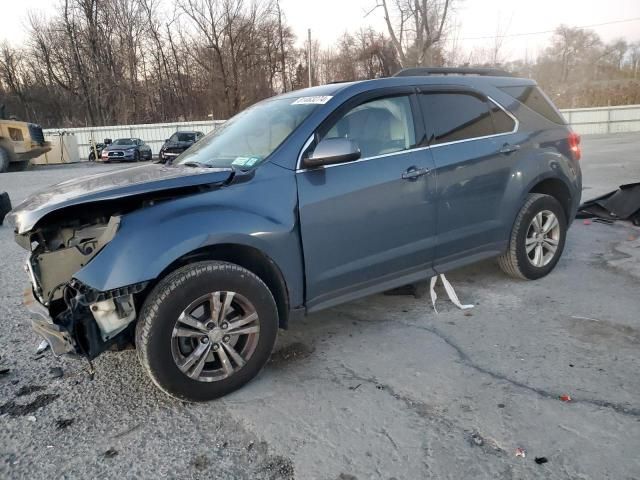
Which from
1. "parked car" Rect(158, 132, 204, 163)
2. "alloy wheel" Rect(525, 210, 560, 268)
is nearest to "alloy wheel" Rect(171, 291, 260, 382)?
"alloy wheel" Rect(525, 210, 560, 268)

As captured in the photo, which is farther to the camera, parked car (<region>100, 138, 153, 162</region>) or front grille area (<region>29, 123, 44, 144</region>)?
parked car (<region>100, 138, 153, 162</region>)

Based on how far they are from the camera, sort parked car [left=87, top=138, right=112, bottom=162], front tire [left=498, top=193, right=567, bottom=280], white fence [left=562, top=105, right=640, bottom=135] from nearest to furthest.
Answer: front tire [left=498, top=193, right=567, bottom=280]
parked car [left=87, top=138, right=112, bottom=162]
white fence [left=562, top=105, right=640, bottom=135]

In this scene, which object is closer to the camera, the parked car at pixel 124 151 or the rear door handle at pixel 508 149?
the rear door handle at pixel 508 149

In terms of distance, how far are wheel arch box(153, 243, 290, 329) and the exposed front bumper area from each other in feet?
1.82

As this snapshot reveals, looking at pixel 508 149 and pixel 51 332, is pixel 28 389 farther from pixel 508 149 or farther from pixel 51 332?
pixel 508 149

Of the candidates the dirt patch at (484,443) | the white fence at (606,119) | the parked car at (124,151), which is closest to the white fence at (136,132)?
the parked car at (124,151)

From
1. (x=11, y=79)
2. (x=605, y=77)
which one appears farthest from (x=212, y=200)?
(x=11, y=79)

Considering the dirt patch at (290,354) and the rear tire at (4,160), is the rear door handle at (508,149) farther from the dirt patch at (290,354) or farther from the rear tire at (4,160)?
the rear tire at (4,160)

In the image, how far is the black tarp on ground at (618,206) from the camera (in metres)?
6.55

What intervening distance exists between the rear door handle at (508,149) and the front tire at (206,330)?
2.44m

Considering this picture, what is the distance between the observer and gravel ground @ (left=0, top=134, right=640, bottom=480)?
226 centimetres

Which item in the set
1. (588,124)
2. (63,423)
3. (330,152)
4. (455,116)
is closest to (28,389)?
(63,423)

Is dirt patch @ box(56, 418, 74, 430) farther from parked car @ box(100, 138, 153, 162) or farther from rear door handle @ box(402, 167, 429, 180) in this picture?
parked car @ box(100, 138, 153, 162)

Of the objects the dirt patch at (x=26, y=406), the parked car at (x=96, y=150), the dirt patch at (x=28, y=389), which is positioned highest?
the parked car at (x=96, y=150)
